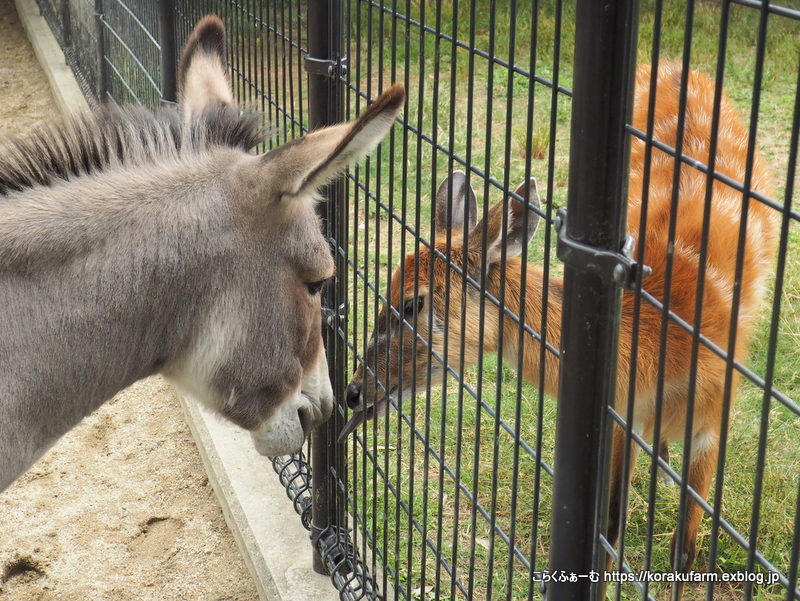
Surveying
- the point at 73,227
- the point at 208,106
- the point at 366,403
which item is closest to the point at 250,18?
the point at 208,106

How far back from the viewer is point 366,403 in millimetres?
3264

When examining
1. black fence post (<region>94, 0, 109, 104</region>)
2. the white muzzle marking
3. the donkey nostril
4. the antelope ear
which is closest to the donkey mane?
the antelope ear

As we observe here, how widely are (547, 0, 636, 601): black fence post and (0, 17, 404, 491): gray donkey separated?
19.2 inches

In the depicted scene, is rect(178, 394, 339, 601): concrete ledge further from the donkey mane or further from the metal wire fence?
the donkey mane

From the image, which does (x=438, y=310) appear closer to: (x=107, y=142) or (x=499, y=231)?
(x=499, y=231)

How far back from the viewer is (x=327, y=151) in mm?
2242

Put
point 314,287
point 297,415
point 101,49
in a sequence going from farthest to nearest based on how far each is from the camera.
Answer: point 101,49, point 297,415, point 314,287

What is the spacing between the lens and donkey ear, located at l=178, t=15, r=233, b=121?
9.67ft

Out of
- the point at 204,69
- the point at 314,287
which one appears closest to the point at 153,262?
the point at 314,287

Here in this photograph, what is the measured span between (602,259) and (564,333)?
0.64ft

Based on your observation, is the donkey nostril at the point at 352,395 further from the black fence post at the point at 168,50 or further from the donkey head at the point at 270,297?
the black fence post at the point at 168,50

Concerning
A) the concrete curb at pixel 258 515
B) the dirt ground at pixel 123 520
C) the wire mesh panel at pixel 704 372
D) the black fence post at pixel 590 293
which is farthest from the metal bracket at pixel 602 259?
the dirt ground at pixel 123 520

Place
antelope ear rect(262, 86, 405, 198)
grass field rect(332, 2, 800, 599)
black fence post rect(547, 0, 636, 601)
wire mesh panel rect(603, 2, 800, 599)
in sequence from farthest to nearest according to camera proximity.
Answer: wire mesh panel rect(603, 2, 800, 599) < grass field rect(332, 2, 800, 599) < antelope ear rect(262, 86, 405, 198) < black fence post rect(547, 0, 636, 601)

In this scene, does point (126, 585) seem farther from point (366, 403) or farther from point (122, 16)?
point (122, 16)
